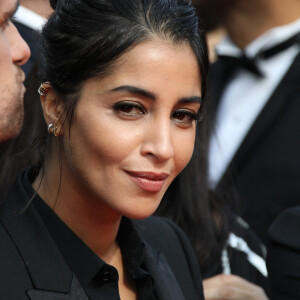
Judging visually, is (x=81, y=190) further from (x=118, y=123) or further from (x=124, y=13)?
(x=124, y=13)

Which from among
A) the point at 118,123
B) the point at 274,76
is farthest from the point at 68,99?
the point at 274,76

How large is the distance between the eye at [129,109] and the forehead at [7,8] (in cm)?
81

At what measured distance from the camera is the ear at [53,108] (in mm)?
2150

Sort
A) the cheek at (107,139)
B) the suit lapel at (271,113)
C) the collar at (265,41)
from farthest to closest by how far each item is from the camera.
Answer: the collar at (265,41), the suit lapel at (271,113), the cheek at (107,139)

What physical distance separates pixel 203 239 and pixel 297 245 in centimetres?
103

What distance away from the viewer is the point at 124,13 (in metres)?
2.13

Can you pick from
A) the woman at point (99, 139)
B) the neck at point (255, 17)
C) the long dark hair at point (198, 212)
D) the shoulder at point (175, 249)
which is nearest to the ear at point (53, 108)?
the woman at point (99, 139)

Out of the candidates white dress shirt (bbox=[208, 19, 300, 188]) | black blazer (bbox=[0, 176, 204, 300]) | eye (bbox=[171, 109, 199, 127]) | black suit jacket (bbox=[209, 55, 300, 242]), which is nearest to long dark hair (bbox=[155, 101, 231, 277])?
black suit jacket (bbox=[209, 55, 300, 242])

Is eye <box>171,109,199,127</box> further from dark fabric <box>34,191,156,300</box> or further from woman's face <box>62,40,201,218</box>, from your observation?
dark fabric <box>34,191,156,300</box>

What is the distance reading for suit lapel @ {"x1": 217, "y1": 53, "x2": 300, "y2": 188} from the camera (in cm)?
388

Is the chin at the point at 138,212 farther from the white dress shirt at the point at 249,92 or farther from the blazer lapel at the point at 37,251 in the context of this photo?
the white dress shirt at the point at 249,92

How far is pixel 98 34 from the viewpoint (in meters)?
2.09

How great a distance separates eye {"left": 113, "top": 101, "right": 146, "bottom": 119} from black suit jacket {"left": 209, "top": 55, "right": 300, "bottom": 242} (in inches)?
62.5

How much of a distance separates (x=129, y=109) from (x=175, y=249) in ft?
2.51
